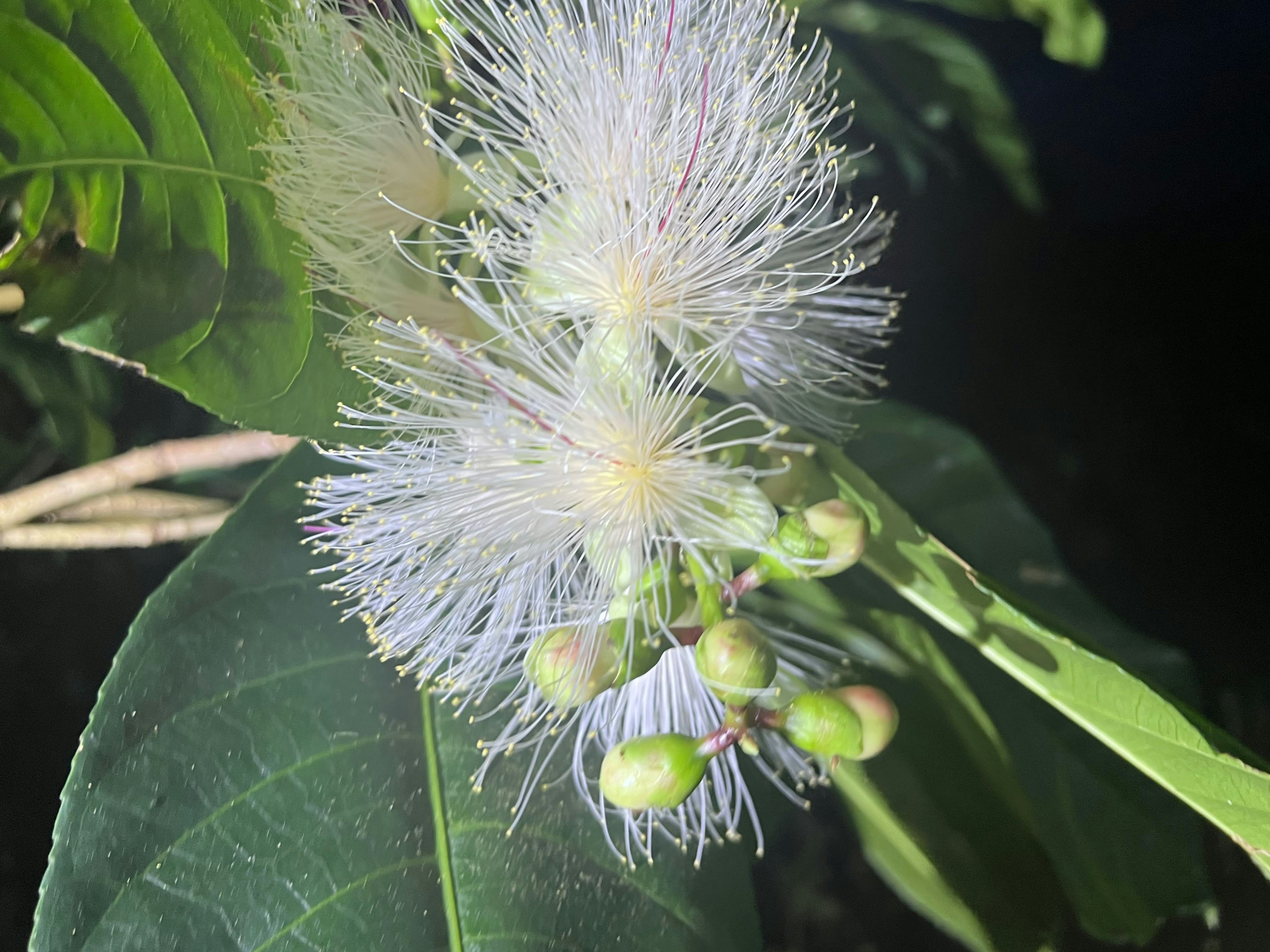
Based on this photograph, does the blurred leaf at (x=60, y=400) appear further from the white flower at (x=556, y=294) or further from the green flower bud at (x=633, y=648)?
the green flower bud at (x=633, y=648)

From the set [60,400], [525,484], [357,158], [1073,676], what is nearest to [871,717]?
[1073,676]

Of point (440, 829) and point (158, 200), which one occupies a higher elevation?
point (158, 200)

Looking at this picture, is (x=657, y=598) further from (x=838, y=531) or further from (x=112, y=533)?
(x=112, y=533)

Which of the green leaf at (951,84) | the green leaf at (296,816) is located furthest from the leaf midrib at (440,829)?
the green leaf at (951,84)

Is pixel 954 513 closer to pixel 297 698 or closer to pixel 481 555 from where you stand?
pixel 481 555

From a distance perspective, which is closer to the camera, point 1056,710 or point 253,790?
point 253,790

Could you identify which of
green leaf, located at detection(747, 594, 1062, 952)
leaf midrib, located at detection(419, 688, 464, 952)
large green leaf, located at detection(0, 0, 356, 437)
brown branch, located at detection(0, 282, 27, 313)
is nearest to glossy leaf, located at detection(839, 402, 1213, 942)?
green leaf, located at detection(747, 594, 1062, 952)

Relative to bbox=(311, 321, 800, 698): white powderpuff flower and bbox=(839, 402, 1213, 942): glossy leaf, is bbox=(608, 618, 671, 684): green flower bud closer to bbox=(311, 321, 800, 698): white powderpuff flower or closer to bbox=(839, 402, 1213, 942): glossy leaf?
bbox=(311, 321, 800, 698): white powderpuff flower
